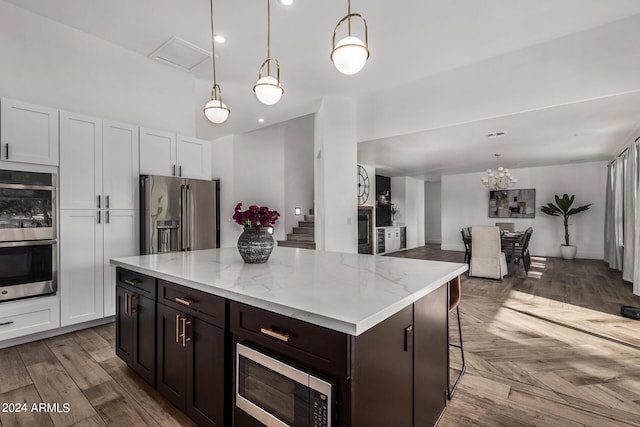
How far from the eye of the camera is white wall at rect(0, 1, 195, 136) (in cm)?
294

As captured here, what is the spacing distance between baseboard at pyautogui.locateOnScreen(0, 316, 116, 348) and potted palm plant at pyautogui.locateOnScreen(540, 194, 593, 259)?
9.68m

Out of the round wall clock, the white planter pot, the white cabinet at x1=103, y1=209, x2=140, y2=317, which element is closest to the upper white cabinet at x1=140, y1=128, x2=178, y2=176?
the white cabinet at x1=103, y1=209, x2=140, y2=317

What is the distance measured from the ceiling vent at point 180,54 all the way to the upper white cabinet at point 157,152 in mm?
928

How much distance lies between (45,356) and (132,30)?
10.4ft

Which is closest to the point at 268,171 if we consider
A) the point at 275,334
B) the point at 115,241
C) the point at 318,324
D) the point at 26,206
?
the point at 115,241

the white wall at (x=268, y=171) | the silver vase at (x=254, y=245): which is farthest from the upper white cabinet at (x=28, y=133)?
the white wall at (x=268, y=171)

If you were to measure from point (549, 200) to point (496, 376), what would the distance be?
8273mm

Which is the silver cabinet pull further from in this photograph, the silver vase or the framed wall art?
the framed wall art

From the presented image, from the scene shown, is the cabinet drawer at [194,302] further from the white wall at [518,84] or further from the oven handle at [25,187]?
the white wall at [518,84]

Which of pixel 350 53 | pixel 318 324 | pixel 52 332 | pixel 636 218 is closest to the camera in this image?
→ pixel 318 324

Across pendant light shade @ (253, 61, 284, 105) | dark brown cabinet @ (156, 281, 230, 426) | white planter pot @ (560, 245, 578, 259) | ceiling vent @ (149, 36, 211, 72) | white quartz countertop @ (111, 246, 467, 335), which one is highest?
ceiling vent @ (149, 36, 211, 72)

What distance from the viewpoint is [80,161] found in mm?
3029

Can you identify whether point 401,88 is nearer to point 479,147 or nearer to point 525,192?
point 479,147

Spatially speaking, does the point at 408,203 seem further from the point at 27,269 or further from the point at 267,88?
the point at 27,269
